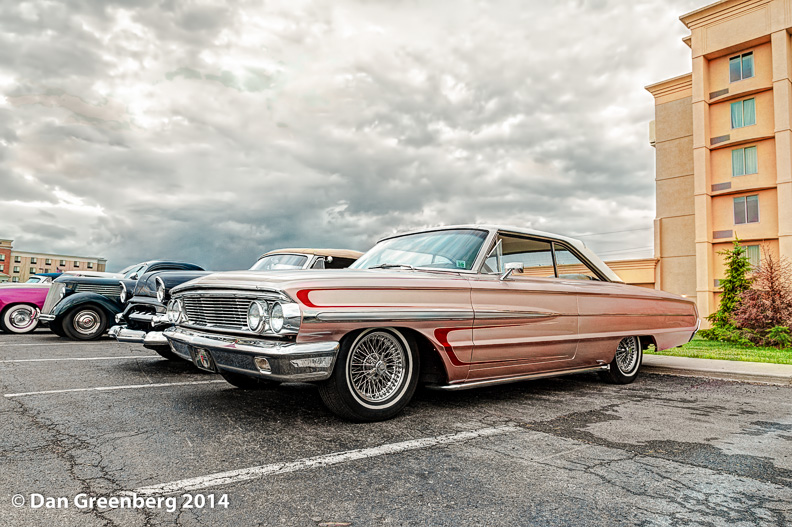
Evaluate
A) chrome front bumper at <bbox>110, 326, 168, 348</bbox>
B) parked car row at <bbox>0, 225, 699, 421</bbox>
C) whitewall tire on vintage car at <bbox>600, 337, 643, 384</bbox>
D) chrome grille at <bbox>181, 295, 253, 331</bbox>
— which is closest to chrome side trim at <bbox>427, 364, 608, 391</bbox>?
parked car row at <bbox>0, 225, 699, 421</bbox>

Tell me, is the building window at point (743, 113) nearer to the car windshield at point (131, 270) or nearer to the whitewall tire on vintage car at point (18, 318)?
the car windshield at point (131, 270)

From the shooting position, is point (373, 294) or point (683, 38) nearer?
point (373, 294)

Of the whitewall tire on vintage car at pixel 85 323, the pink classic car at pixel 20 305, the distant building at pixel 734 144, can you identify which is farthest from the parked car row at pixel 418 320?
the distant building at pixel 734 144

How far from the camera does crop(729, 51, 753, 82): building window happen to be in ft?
80.0

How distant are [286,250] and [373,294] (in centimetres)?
619

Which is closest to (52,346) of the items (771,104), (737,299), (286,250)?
(286,250)

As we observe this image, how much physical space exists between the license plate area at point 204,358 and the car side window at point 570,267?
11.5ft

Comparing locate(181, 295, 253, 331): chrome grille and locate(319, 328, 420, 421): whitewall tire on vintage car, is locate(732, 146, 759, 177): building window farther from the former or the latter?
locate(181, 295, 253, 331): chrome grille

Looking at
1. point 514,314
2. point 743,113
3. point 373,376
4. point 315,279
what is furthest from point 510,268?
point 743,113

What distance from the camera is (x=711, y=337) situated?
14930 mm

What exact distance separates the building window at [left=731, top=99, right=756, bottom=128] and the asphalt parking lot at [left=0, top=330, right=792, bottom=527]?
24658 mm

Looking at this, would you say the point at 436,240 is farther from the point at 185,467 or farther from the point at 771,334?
the point at 771,334

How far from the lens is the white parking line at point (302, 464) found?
251cm

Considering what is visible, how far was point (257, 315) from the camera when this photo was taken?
355 centimetres
